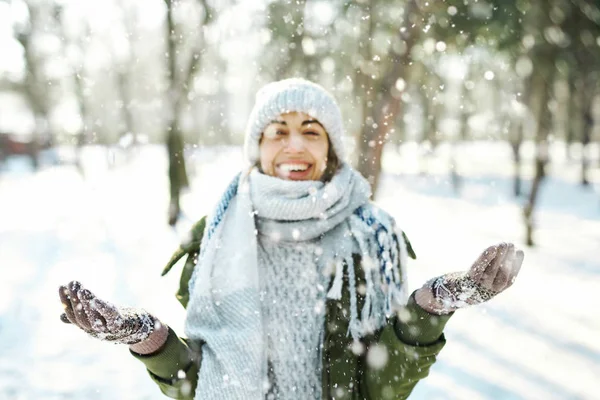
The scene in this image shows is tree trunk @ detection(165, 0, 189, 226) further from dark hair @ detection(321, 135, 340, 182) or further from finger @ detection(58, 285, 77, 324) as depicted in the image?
finger @ detection(58, 285, 77, 324)

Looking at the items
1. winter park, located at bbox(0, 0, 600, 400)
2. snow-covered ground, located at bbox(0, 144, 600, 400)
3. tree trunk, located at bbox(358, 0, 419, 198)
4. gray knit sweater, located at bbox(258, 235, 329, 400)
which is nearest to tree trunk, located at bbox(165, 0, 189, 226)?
winter park, located at bbox(0, 0, 600, 400)

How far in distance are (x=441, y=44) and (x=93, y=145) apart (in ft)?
191

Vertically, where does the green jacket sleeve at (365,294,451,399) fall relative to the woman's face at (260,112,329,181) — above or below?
below

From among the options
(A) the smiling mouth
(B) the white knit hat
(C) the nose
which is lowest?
(A) the smiling mouth

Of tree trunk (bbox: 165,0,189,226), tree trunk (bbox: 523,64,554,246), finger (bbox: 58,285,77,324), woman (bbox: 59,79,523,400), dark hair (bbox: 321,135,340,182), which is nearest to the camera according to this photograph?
finger (bbox: 58,285,77,324)

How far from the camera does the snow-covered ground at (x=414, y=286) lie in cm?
449

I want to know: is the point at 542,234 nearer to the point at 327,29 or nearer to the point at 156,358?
the point at 327,29

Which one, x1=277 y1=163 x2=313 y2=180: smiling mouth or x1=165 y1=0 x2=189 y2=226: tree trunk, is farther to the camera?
x1=165 y1=0 x2=189 y2=226: tree trunk

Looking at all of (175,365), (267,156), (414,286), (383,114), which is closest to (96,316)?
(175,365)

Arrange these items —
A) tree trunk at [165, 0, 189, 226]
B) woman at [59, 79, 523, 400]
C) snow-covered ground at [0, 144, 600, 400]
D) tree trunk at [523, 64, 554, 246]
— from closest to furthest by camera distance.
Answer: woman at [59, 79, 523, 400]
snow-covered ground at [0, 144, 600, 400]
tree trunk at [523, 64, 554, 246]
tree trunk at [165, 0, 189, 226]

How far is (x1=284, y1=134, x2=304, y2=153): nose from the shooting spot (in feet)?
5.94

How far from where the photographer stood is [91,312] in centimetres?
131

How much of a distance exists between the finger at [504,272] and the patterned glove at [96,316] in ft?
3.10

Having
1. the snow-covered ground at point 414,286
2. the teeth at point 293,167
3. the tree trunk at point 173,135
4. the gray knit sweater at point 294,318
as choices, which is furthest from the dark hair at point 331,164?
the tree trunk at point 173,135
